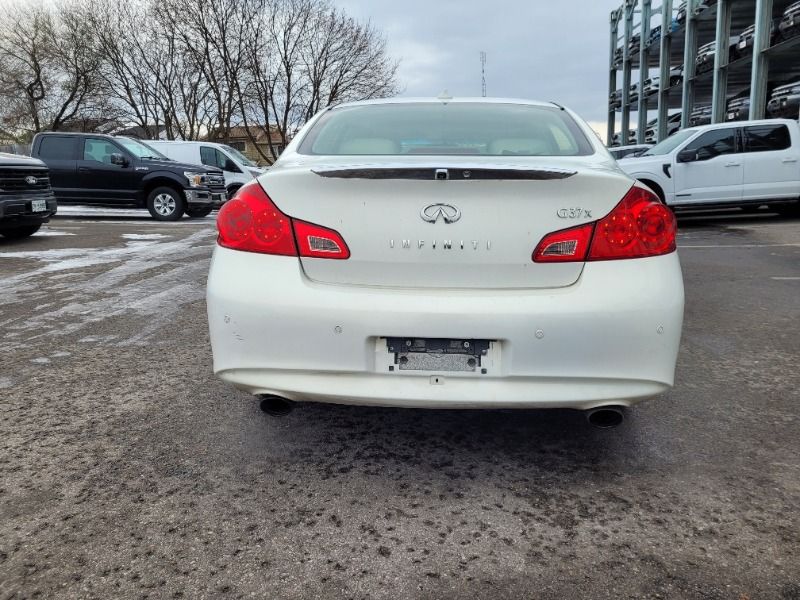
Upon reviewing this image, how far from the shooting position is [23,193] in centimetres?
975

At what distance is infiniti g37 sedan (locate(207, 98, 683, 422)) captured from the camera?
7.95 feet

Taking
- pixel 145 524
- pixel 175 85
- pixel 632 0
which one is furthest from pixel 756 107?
pixel 175 85

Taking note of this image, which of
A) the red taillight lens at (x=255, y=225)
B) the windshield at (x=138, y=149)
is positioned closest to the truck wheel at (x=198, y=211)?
the windshield at (x=138, y=149)

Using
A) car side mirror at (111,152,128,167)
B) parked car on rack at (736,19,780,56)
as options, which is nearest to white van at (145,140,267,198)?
car side mirror at (111,152,128,167)

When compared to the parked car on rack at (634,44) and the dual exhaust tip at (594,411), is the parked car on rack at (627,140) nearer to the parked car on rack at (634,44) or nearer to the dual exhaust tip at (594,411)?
the parked car on rack at (634,44)

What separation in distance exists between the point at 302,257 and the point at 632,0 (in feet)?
114

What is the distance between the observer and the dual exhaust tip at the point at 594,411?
2581 millimetres

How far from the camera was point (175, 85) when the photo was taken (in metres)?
38.5

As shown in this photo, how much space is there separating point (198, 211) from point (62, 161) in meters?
2.97

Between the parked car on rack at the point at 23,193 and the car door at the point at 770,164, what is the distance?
11.6 meters

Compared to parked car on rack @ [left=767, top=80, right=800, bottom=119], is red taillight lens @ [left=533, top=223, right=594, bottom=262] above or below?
below

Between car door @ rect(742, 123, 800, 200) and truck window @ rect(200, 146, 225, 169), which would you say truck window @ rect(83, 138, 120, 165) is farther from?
car door @ rect(742, 123, 800, 200)

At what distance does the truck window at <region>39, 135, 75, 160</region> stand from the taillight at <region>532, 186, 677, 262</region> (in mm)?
14964

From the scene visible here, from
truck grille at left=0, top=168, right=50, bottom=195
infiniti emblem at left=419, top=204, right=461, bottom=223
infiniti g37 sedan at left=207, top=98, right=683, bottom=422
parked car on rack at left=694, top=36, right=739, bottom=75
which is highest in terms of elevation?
parked car on rack at left=694, top=36, right=739, bottom=75
